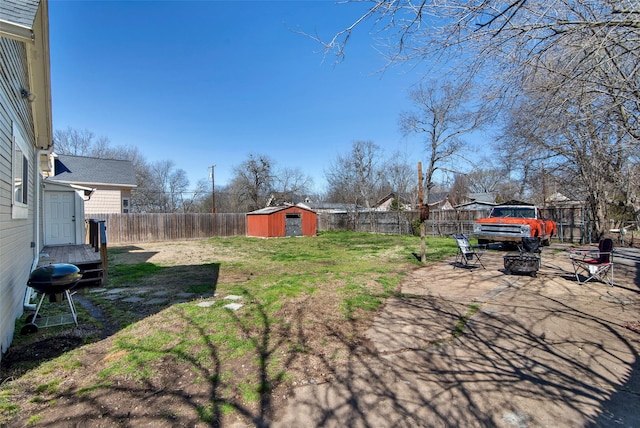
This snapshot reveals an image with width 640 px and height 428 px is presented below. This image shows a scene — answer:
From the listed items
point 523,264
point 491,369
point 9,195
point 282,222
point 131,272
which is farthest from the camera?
point 282,222

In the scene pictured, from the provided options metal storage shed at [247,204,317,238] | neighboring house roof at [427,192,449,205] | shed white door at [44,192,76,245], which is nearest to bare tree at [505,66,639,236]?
shed white door at [44,192,76,245]

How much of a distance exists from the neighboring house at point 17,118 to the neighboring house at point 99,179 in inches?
527

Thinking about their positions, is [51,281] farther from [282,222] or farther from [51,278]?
[282,222]

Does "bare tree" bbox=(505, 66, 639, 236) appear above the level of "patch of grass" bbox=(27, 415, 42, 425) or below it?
above

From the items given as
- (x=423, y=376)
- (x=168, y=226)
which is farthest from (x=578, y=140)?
(x=168, y=226)

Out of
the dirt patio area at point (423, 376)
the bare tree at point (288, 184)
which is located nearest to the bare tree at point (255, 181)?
the bare tree at point (288, 184)

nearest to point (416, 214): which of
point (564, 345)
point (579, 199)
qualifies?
point (579, 199)

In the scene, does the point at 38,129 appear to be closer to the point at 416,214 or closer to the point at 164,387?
the point at 164,387

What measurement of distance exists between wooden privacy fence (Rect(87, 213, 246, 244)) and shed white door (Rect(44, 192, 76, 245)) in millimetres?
8278

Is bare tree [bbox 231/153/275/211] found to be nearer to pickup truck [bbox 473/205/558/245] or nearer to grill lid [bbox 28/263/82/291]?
pickup truck [bbox 473/205/558/245]

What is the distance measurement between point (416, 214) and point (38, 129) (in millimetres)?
18169

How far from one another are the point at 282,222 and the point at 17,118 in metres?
16.7

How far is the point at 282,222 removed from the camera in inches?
821

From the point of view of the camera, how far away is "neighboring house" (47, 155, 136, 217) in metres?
17.4
